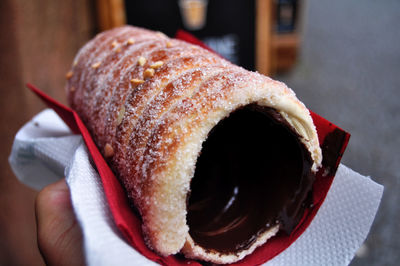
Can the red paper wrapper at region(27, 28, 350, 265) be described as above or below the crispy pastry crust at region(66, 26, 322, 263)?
below

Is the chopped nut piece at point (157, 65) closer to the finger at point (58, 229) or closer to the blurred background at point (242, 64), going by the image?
the finger at point (58, 229)

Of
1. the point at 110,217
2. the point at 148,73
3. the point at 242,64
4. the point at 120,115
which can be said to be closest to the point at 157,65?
the point at 148,73

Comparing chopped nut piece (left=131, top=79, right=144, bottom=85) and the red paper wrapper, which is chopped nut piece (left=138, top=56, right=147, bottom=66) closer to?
chopped nut piece (left=131, top=79, right=144, bottom=85)

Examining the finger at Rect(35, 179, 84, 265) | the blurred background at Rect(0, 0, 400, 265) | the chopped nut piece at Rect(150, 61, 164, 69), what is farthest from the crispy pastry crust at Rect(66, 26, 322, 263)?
the blurred background at Rect(0, 0, 400, 265)

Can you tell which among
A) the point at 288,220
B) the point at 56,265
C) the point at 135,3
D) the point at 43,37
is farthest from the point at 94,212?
the point at 135,3

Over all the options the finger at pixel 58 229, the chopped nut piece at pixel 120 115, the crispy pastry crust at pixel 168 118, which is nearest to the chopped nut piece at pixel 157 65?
the crispy pastry crust at pixel 168 118

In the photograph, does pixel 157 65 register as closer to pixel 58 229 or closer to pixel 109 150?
pixel 109 150
